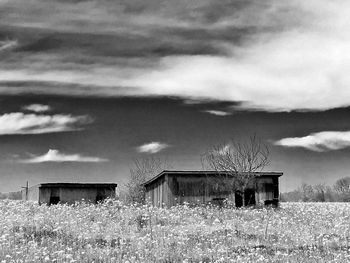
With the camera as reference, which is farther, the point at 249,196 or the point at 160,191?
the point at 160,191

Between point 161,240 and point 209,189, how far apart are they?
60.1 ft

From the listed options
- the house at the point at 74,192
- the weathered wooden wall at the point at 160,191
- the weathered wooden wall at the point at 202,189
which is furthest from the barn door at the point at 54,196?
the weathered wooden wall at the point at 202,189

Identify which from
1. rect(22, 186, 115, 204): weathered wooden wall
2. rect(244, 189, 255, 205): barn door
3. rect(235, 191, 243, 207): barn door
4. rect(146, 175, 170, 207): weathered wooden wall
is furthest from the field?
rect(22, 186, 115, 204): weathered wooden wall

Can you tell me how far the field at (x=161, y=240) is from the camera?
13011 millimetres

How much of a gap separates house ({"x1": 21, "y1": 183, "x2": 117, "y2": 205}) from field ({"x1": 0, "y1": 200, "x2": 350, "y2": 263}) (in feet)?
41.9

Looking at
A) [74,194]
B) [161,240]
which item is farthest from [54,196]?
[161,240]

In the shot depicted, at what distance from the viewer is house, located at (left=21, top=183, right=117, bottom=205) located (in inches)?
1515

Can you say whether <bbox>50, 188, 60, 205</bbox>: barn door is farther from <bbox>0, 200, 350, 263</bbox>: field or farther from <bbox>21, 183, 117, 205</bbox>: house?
<bbox>0, 200, 350, 263</bbox>: field

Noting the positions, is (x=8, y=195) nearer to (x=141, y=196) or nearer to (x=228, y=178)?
(x=141, y=196)

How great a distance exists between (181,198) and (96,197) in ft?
29.5

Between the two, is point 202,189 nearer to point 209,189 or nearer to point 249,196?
point 209,189

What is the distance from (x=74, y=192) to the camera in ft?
127

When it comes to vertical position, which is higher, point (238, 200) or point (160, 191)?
point (160, 191)

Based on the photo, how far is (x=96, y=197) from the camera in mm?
39062
